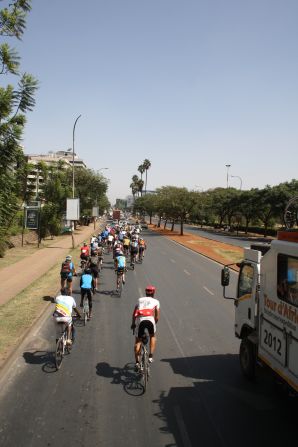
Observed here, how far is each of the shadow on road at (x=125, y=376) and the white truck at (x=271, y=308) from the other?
2.44 meters

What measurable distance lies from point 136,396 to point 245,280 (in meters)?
Answer: 3.61

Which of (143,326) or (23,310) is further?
(23,310)

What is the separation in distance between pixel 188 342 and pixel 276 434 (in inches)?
185

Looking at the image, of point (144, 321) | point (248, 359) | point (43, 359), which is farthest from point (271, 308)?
point (43, 359)

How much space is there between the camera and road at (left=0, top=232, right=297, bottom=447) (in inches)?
250

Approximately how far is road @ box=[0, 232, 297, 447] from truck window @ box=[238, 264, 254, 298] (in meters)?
1.80

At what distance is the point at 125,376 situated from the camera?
28.3 ft

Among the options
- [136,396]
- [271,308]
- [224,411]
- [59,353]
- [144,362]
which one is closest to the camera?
[224,411]

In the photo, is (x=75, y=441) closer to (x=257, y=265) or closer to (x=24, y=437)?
(x=24, y=437)

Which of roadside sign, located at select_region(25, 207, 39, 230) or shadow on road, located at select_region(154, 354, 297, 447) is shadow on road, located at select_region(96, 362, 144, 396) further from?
roadside sign, located at select_region(25, 207, 39, 230)

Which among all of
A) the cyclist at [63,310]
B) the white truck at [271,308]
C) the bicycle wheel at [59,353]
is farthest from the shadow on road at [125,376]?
the white truck at [271,308]

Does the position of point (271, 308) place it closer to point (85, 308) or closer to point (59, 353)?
point (59, 353)

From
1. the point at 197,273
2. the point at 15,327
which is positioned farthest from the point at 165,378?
the point at 197,273

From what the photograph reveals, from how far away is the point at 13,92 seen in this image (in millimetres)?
7406
